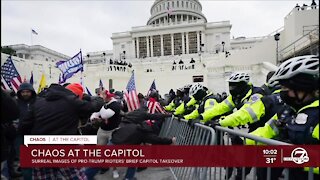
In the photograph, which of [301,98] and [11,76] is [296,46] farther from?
[301,98]

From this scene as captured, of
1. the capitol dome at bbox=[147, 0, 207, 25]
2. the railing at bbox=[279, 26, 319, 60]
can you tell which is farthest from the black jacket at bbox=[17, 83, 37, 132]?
the capitol dome at bbox=[147, 0, 207, 25]

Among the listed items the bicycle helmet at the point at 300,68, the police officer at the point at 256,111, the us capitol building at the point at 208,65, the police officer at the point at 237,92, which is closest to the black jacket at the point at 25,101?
the police officer at the point at 237,92

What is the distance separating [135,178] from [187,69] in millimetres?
25977

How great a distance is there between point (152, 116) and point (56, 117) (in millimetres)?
2203

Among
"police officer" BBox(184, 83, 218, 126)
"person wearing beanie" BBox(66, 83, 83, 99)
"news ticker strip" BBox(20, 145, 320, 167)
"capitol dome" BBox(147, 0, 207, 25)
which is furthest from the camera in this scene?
"capitol dome" BBox(147, 0, 207, 25)

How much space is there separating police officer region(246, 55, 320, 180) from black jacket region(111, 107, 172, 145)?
8.58 ft

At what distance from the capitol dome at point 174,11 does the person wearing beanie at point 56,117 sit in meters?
76.7

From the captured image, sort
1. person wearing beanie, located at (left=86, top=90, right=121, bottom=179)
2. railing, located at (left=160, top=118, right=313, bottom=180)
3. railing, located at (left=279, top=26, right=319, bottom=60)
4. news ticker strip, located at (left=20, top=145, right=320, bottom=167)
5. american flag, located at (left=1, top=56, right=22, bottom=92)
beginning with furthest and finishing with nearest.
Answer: railing, located at (left=279, top=26, right=319, bottom=60)
american flag, located at (left=1, top=56, right=22, bottom=92)
person wearing beanie, located at (left=86, top=90, right=121, bottom=179)
news ticker strip, located at (left=20, top=145, right=320, bottom=167)
railing, located at (left=160, top=118, right=313, bottom=180)

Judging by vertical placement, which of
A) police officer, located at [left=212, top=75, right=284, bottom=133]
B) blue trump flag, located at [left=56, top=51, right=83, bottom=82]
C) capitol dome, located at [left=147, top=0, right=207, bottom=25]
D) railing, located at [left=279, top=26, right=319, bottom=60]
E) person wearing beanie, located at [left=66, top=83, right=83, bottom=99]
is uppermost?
capitol dome, located at [left=147, top=0, right=207, bottom=25]

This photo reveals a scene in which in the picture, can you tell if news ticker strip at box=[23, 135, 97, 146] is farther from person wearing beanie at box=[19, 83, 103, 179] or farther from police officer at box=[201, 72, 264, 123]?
police officer at box=[201, 72, 264, 123]

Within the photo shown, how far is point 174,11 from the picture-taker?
78.6 metres

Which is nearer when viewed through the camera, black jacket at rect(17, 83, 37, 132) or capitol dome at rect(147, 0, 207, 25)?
black jacket at rect(17, 83, 37, 132)

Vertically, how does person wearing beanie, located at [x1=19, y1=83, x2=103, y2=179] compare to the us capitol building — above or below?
below

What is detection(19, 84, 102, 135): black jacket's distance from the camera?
3.18 metres
